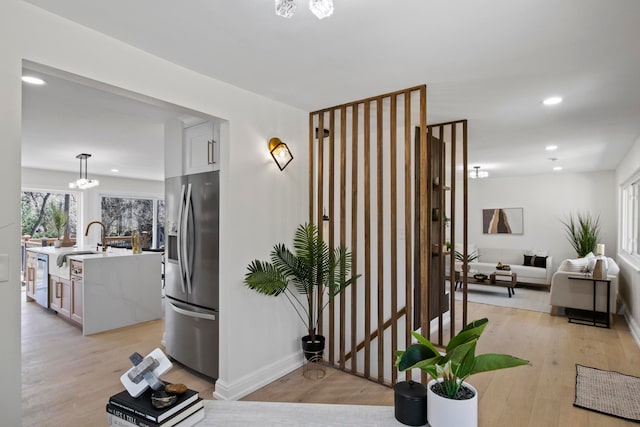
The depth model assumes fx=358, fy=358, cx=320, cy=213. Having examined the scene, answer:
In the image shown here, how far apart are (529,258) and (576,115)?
4.86 meters

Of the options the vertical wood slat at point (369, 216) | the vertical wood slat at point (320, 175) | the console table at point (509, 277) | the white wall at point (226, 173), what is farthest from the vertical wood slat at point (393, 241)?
the console table at point (509, 277)

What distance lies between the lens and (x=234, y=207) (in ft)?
9.26

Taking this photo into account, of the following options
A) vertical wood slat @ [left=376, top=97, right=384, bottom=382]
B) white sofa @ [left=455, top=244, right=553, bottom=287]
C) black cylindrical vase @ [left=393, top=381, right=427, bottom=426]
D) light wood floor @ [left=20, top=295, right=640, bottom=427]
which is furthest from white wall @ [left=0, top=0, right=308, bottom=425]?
white sofa @ [left=455, top=244, right=553, bottom=287]

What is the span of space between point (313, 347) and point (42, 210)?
7070 mm

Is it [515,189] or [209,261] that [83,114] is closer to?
[209,261]

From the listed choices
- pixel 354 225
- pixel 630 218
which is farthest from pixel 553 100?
pixel 630 218

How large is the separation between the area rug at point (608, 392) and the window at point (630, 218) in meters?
2.67

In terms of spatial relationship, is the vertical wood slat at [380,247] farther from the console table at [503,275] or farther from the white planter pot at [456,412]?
the console table at [503,275]

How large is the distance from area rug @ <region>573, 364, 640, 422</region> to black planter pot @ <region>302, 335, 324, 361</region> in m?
2.03

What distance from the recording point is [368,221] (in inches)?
125

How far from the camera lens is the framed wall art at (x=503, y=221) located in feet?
26.8

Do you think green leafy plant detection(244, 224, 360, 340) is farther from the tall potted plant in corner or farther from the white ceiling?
the white ceiling

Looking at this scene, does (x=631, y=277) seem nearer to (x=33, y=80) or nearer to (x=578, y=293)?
(x=578, y=293)

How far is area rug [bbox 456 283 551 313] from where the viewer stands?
593 centimetres
